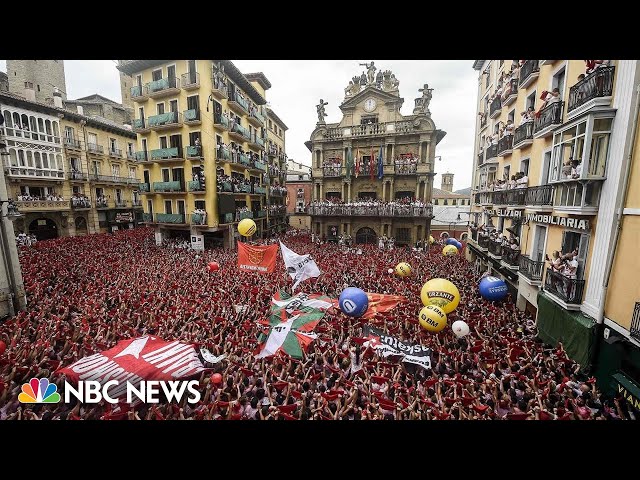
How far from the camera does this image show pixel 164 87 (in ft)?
83.4

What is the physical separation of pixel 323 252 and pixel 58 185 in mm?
29557

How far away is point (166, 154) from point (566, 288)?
2902 cm

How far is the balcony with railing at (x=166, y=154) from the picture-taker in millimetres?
25562

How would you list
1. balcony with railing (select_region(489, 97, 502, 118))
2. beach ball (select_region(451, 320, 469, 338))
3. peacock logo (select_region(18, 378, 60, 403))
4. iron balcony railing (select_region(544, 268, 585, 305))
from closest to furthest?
peacock logo (select_region(18, 378, 60, 403)) < iron balcony railing (select_region(544, 268, 585, 305)) < beach ball (select_region(451, 320, 469, 338)) < balcony with railing (select_region(489, 97, 502, 118))

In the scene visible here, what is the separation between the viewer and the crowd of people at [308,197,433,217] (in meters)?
29.8

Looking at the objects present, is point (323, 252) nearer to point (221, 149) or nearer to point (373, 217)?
point (373, 217)

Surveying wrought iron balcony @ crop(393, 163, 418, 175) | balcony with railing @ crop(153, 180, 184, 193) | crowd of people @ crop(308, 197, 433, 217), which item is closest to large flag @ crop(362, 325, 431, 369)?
crowd of people @ crop(308, 197, 433, 217)

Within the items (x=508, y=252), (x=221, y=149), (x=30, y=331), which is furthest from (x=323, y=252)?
(x=30, y=331)

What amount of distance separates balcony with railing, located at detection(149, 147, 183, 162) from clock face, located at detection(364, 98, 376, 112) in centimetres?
1961

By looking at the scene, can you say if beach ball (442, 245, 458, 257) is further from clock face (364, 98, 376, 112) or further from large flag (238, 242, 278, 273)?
clock face (364, 98, 376, 112)

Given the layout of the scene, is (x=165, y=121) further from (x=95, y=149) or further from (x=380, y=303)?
(x=380, y=303)

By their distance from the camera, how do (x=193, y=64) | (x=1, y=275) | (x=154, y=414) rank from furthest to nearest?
1. (x=193, y=64)
2. (x=1, y=275)
3. (x=154, y=414)

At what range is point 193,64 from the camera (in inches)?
960

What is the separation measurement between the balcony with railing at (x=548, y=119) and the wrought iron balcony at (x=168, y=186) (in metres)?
25.9
